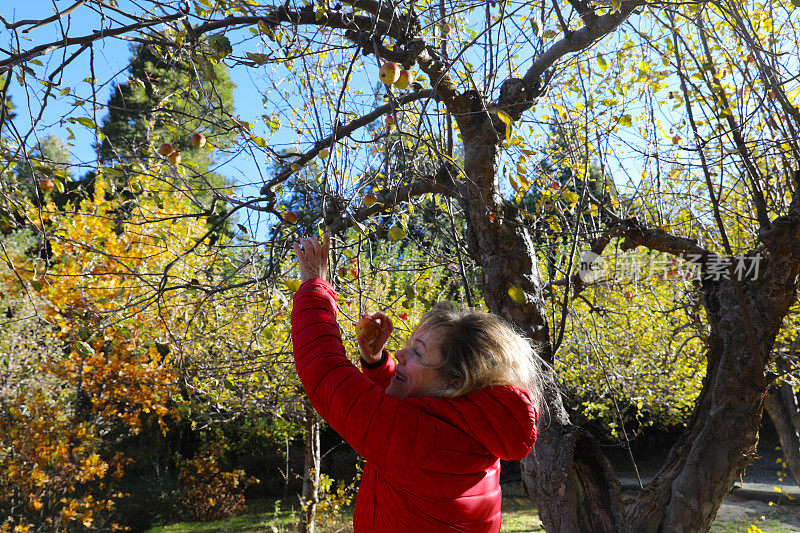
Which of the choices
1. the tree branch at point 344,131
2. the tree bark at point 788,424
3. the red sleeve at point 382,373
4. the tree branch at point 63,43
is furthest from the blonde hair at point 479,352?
the tree bark at point 788,424

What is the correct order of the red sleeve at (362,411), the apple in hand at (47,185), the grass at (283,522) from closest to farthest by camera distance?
the red sleeve at (362,411)
the apple in hand at (47,185)
the grass at (283,522)

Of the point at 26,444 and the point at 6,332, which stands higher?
the point at 6,332

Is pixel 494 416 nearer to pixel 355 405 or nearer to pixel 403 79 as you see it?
pixel 355 405

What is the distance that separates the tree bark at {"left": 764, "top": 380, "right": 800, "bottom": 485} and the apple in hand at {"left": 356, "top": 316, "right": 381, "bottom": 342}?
202 inches

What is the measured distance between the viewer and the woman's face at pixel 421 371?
136 centimetres

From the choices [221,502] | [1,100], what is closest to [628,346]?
[1,100]

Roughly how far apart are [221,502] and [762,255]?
9291 mm

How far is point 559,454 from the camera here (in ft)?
7.39

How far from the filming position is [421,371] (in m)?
1.37

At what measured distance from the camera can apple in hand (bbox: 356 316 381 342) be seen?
5.12 feet

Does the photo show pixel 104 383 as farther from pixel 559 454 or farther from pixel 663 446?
pixel 663 446

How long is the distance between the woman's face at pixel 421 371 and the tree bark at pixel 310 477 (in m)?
4.56

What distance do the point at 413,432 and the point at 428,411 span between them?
0.27 ft

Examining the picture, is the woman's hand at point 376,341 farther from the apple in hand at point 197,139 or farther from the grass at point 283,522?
the grass at point 283,522
